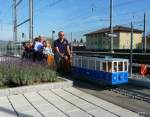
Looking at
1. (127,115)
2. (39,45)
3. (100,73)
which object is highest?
(39,45)

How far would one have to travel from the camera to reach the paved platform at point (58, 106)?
20.5 ft

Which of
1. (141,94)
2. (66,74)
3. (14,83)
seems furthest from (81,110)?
(66,74)

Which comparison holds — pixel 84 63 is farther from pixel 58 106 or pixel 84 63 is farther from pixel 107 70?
pixel 58 106

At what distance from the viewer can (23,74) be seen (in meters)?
8.64

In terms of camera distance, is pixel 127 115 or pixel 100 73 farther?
pixel 100 73

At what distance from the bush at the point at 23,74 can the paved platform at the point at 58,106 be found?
0.65 meters

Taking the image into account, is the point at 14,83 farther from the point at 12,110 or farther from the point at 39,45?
the point at 39,45

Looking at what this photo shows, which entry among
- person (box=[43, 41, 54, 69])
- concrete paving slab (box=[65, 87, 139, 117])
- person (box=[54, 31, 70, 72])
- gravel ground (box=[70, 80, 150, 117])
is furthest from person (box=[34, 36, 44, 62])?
concrete paving slab (box=[65, 87, 139, 117])

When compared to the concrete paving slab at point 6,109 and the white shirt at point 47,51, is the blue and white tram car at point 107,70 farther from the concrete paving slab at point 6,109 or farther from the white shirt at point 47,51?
Result: the white shirt at point 47,51

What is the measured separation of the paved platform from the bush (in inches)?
25.6

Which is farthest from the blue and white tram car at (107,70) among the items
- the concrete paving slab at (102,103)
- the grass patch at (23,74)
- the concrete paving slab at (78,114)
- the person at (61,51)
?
the concrete paving slab at (78,114)

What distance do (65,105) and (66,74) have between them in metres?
4.63

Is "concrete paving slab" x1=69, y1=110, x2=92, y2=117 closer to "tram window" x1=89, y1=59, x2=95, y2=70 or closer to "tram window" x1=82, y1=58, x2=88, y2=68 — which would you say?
"tram window" x1=89, y1=59, x2=95, y2=70

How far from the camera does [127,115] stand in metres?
6.11
